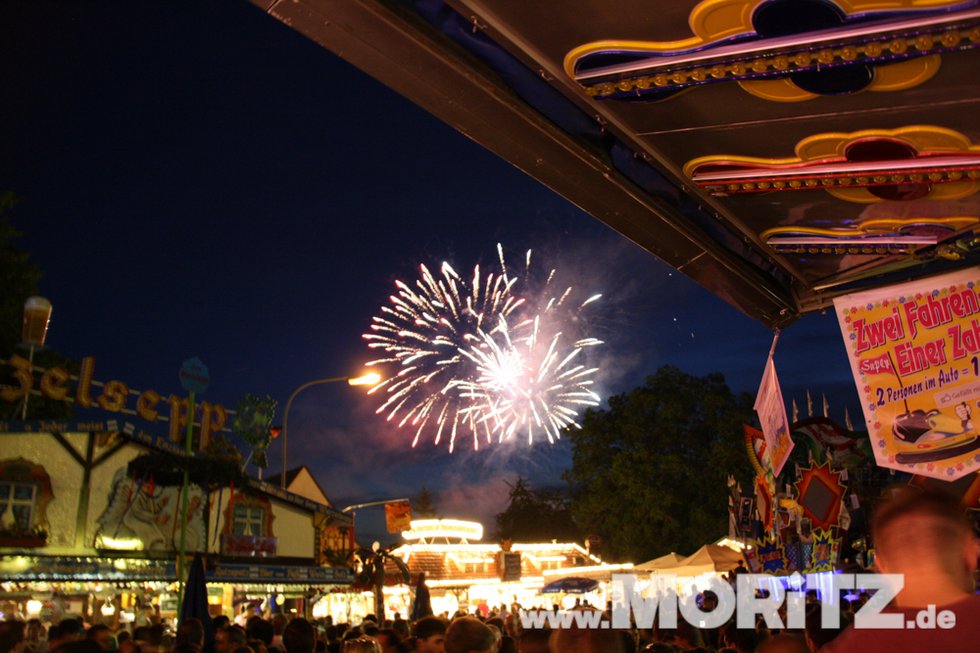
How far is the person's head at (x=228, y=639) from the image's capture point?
878 cm

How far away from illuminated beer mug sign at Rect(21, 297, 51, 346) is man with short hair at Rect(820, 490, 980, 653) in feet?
Answer: 77.7

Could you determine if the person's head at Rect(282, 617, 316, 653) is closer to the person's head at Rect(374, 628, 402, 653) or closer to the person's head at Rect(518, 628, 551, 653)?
the person's head at Rect(374, 628, 402, 653)

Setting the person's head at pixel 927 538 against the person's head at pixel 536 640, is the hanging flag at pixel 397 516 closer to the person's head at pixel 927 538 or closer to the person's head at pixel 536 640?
the person's head at pixel 536 640

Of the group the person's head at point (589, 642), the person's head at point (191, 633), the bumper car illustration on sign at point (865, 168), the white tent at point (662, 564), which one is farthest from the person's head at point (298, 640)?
the white tent at point (662, 564)

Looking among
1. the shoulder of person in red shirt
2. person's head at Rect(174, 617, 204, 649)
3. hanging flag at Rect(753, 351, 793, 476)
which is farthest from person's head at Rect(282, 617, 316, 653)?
the shoulder of person in red shirt

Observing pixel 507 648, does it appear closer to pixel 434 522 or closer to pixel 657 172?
pixel 657 172

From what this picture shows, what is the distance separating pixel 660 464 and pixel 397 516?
13.0 metres

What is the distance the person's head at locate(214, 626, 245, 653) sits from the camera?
878cm

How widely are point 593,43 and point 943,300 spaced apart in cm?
321

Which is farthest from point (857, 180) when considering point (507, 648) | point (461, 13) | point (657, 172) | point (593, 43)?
point (507, 648)

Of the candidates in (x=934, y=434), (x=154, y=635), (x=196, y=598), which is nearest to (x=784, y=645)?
(x=934, y=434)

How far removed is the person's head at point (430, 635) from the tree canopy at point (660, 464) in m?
33.3

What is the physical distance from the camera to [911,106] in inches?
164

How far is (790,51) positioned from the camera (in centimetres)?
367
